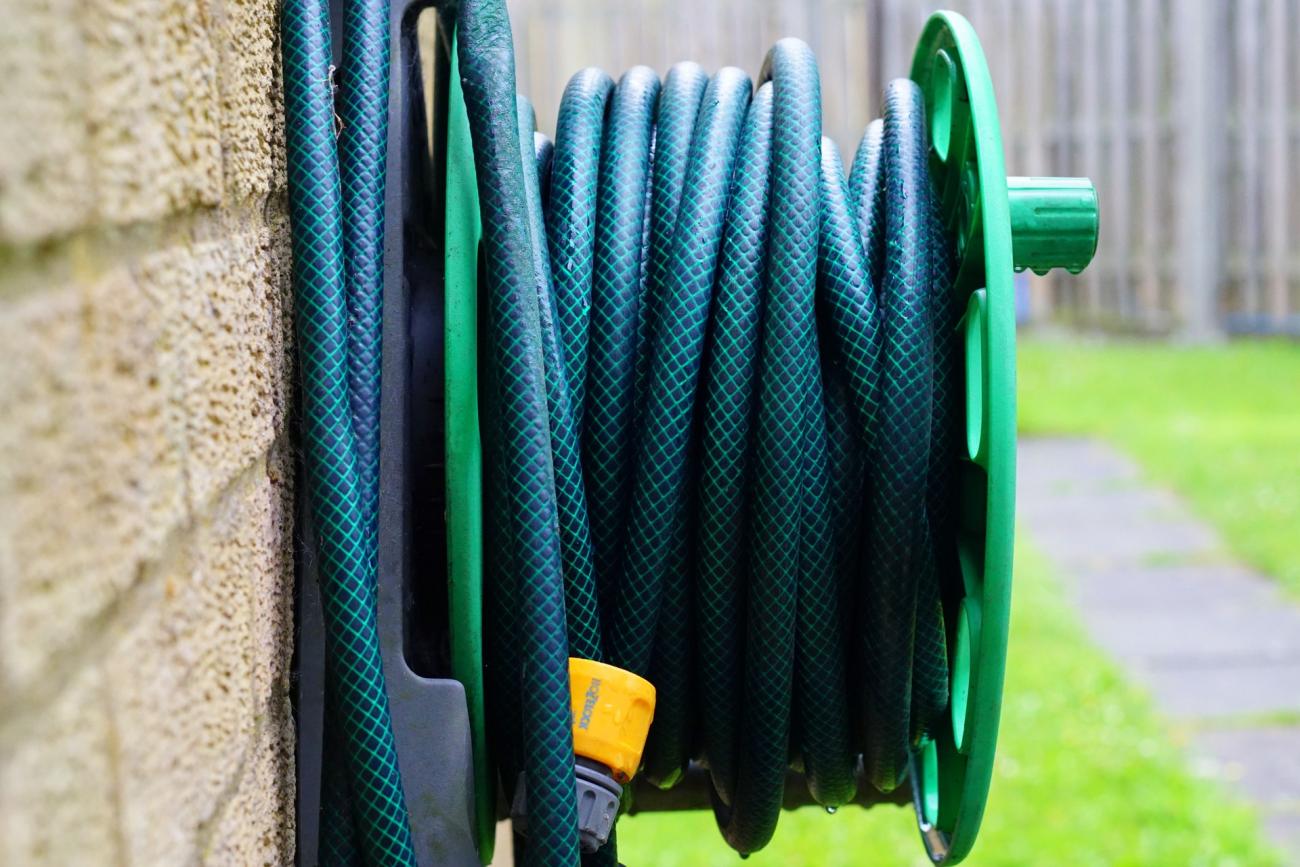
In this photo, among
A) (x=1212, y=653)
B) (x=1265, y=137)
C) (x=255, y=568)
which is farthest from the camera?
(x=1265, y=137)

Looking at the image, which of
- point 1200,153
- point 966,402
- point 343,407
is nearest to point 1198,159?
point 1200,153

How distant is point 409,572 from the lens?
1203 mm

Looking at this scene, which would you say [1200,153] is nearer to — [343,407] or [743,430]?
[743,430]

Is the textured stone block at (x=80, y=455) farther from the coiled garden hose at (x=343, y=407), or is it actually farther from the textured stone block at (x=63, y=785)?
the coiled garden hose at (x=343, y=407)

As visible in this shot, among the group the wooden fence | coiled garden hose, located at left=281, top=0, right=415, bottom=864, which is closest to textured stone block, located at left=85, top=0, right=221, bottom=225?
coiled garden hose, located at left=281, top=0, right=415, bottom=864

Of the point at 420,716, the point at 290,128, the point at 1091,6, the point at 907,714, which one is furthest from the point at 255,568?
the point at 1091,6

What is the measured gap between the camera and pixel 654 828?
10.9 feet

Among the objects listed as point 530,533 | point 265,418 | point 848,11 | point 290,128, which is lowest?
point 530,533

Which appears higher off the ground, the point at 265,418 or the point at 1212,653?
the point at 265,418

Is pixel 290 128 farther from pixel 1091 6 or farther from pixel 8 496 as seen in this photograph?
pixel 1091 6

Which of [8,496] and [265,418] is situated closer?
[8,496]

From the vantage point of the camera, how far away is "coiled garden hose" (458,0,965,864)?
1196 millimetres

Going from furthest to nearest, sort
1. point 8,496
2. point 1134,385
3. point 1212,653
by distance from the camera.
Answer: point 1134,385, point 1212,653, point 8,496

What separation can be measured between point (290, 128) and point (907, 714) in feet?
2.36
